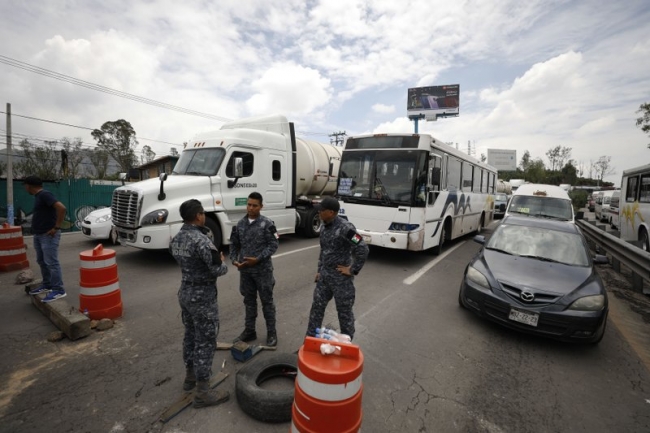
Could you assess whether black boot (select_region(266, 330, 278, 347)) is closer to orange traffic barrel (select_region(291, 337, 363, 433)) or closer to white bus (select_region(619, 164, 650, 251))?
orange traffic barrel (select_region(291, 337, 363, 433))

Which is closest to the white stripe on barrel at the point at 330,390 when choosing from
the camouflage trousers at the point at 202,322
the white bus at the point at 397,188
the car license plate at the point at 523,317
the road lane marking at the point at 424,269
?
the camouflage trousers at the point at 202,322

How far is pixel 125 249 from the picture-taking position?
323 inches

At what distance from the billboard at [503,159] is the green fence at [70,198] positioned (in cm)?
5491

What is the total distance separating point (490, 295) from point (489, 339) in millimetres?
563

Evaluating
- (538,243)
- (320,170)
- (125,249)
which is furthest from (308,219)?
(538,243)

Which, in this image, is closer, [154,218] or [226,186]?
[154,218]

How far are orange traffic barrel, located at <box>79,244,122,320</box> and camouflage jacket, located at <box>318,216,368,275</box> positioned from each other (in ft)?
9.42

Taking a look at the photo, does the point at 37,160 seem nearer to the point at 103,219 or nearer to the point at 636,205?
the point at 103,219

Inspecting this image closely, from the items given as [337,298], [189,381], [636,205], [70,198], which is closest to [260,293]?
[337,298]

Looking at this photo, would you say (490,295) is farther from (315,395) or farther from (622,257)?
(622,257)

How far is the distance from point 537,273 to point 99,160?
156 ft

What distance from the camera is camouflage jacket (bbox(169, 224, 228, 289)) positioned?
2.61 m

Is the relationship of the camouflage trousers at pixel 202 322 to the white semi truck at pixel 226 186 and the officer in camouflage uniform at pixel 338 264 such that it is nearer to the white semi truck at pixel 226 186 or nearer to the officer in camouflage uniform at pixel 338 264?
the officer in camouflage uniform at pixel 338 264

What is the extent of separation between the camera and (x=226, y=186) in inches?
295
